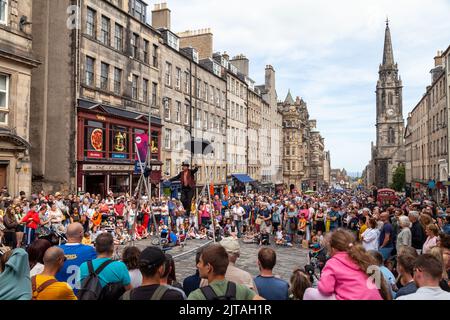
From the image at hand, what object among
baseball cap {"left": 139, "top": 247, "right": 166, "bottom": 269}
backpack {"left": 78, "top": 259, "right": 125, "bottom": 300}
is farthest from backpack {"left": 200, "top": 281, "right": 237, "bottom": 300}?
backpack {"left": 78, "top": 259, "right": 125, "bottom": 300}

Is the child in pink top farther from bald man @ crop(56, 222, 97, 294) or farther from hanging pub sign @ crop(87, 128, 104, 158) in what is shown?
hanging pub sign @ crop(87, 128, 104, 158)

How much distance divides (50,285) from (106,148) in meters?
22.9

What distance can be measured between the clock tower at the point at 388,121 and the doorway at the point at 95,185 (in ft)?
278

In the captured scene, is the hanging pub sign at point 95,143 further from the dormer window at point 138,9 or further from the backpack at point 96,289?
the backpack at point 96,289

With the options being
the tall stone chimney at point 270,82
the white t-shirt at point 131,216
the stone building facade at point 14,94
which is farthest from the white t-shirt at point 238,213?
the tall stone chimney at point 270,82

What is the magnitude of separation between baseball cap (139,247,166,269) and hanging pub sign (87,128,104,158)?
2178 cm

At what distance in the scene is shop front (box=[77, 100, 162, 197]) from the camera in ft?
77.5

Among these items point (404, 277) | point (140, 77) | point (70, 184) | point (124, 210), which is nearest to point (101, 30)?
point (140, 77)

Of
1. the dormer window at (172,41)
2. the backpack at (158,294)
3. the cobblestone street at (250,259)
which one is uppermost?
the dormer window at (172,41)

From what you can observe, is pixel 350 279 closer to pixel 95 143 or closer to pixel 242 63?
pixel 95 143

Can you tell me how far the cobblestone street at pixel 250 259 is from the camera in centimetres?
1135

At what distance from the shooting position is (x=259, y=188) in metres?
56.9

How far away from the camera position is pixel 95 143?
966 inches
